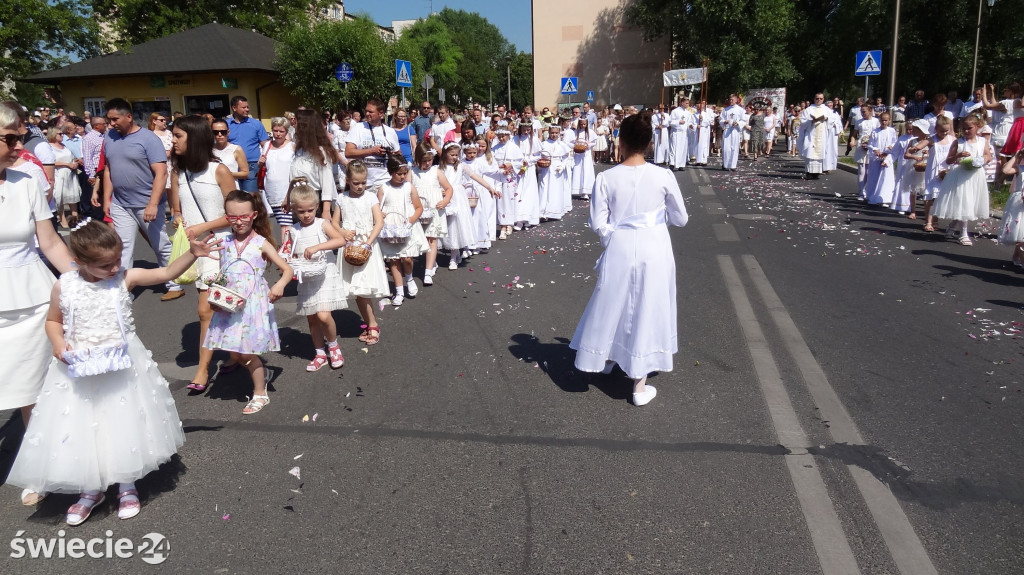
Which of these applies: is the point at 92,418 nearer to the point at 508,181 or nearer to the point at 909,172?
the point at 508,181

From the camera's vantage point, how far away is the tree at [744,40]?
129 feet

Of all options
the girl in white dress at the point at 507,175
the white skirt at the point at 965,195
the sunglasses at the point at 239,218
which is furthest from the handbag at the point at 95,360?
the white skirt at the point at 965,195

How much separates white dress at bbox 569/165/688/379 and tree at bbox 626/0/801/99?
126 ft

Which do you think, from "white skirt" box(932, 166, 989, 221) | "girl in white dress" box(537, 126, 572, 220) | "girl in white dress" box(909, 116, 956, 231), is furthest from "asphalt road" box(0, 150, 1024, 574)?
"girl in white dress" box(537, 126, 572, 220)

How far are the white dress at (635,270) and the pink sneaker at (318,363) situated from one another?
2.19 metres

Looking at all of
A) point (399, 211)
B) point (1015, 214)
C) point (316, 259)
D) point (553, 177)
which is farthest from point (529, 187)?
point (316, 259)

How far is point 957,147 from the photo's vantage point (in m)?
10.2

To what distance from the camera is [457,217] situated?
924 cm

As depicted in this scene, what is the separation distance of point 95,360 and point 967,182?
34.7 feet

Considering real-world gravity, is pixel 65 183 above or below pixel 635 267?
above

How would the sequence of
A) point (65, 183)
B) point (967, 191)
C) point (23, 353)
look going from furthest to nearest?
point (65, 183) < point (967, 191) < point (23, 353)

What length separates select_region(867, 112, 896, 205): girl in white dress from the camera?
13.8m

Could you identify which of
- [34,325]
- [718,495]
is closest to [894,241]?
[718,495]

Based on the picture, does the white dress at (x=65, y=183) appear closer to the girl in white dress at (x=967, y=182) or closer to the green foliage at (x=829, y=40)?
the girl in white dress at (x=967, y=182)
